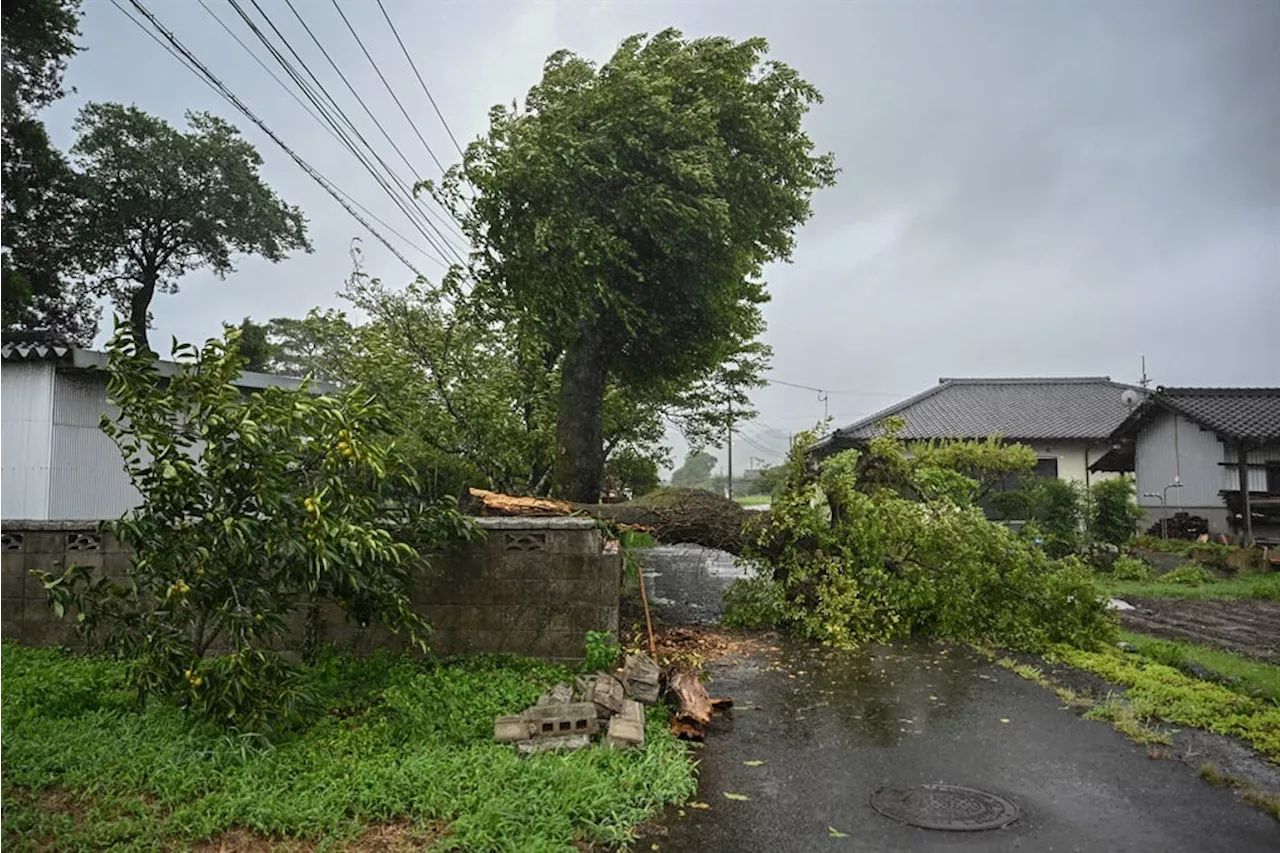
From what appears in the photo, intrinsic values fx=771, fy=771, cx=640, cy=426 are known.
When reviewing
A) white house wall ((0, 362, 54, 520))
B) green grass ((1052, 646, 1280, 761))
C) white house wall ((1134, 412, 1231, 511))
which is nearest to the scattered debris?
green grass ((1052, 646, 1280, 761))

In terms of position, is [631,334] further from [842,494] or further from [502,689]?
[502,689]

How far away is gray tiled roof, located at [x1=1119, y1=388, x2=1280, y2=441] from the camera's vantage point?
14.9m

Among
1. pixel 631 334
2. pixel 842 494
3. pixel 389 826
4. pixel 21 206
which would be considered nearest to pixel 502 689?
pixel 389 826

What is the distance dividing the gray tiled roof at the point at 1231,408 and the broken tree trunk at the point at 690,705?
14529mm

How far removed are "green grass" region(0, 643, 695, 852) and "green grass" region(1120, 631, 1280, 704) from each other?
440 centimetres

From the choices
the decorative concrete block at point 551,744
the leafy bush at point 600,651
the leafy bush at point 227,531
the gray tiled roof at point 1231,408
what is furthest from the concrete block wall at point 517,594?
the gray tiled roof at point 1231,408

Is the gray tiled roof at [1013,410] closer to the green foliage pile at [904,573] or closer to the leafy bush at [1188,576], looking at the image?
the leafy bush at [1188,576]

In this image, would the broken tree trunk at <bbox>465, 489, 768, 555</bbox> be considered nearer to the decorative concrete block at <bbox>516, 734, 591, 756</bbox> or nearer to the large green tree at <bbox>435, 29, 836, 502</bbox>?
the large green tree at <bbox>435, 29, 836, 502</bbox>

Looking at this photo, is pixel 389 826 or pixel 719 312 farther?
pixel 719 312

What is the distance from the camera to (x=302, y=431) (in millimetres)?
4598

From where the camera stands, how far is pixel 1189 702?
5125mm

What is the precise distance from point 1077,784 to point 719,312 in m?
8.61

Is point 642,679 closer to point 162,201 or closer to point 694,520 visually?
point 694,520

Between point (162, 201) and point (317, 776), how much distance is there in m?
19.8
